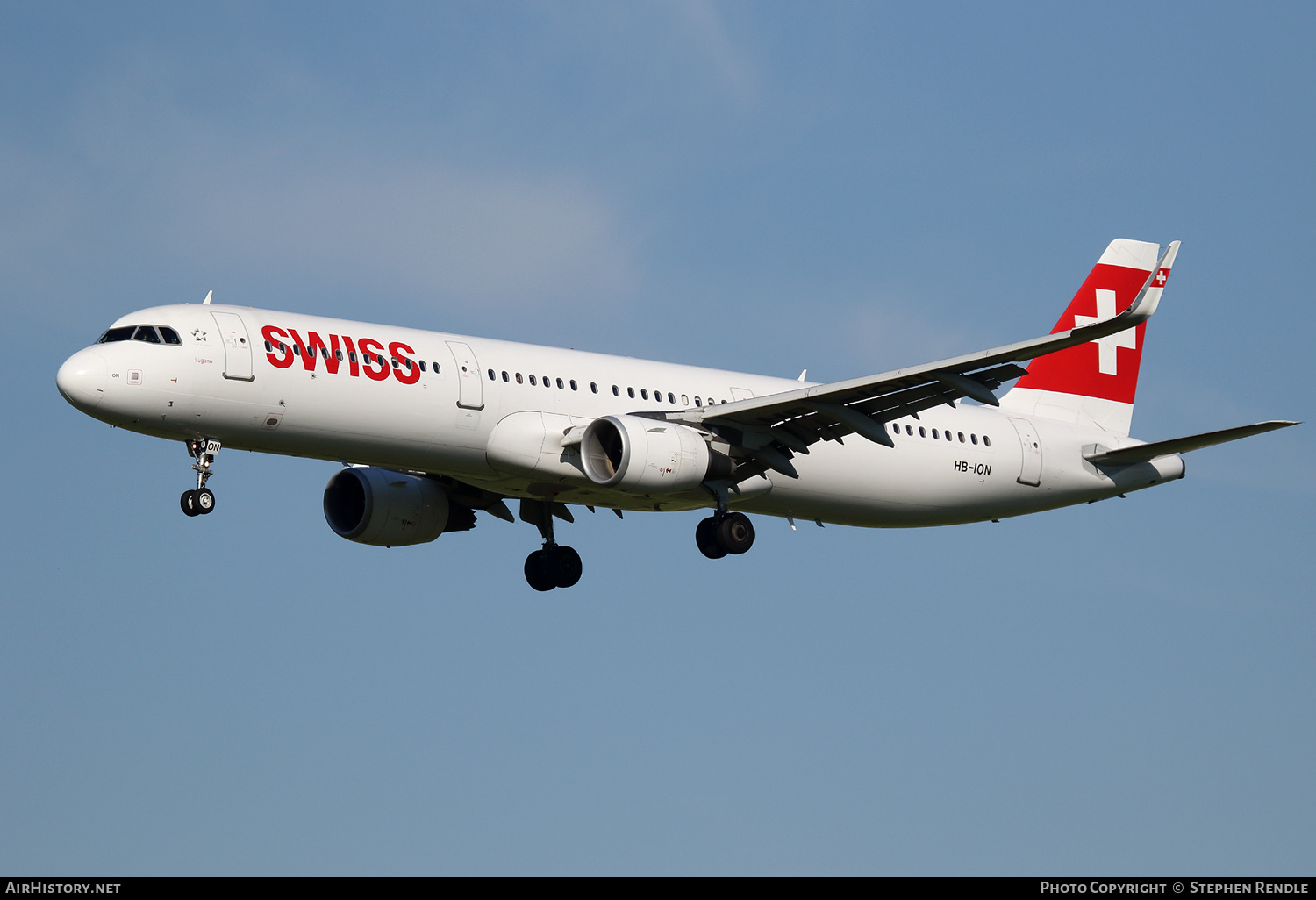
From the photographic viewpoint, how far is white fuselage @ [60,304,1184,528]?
102ft

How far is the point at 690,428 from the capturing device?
35.0 metres

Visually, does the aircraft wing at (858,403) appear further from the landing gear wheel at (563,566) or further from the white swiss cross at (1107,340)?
the white swiss cross at (1107,340)

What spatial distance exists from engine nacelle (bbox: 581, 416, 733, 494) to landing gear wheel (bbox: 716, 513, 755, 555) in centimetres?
203

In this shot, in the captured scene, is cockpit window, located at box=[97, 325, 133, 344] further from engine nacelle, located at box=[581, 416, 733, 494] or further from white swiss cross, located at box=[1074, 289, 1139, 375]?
white swiss cross, located at box=[1074, 289, 1139, 375]

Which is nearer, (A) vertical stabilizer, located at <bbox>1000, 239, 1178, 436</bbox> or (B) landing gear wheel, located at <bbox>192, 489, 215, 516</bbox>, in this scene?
(B) landing gear wheel, located at <bbox>192, 489, 215, 516</bbox>

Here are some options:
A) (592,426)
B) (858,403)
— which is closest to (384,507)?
(592,426)

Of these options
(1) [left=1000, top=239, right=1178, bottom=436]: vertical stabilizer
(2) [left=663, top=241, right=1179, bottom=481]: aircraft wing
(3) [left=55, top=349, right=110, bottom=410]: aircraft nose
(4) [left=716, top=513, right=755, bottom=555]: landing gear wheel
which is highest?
(1) [left=1000, top=239, right=1178, bottom=436]: vertical stabilizer

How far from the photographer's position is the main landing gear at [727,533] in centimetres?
3625

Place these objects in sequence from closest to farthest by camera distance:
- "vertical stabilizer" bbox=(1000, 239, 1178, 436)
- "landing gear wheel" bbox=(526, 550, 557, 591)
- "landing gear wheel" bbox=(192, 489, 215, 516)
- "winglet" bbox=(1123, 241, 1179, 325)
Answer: "winglet" bbox=(1123, 241, 1179, 325) → "landing gear wheel" bbox=(192, 489, 215, 516) → "landing gear wheel" bbox=(526, 550, 557, 591) → "vertical stabilizer" bbox=(1000, 239, 1178, 436)

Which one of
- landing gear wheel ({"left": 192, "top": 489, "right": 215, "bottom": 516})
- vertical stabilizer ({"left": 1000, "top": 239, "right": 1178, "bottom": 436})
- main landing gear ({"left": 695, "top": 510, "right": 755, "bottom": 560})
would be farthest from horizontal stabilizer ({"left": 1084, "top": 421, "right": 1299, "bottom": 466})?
landing gear wheel ({"left": 192, "top": 489, "right": 215, "bottom": 516})

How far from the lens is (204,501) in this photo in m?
31.4

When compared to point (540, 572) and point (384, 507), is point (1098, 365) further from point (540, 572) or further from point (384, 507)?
point (384, 507)

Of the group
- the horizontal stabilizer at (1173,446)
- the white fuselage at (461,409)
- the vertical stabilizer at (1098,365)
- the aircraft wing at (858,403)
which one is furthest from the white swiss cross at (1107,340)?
the aircraft wing at (858,403)
